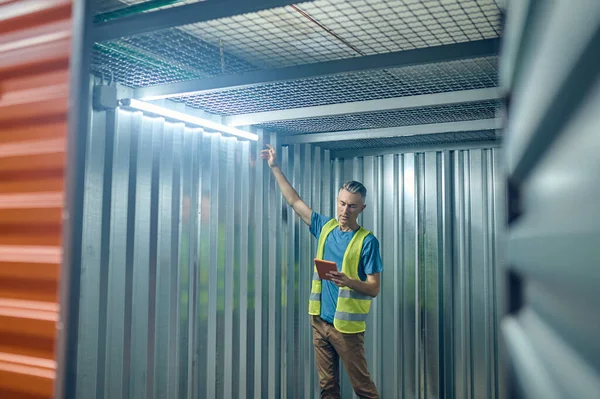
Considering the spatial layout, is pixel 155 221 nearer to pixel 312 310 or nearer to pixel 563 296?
pixel 312 310

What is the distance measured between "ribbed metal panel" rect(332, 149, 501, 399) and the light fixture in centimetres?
197

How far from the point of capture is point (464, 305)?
5512mm

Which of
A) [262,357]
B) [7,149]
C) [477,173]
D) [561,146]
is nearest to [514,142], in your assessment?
[561,146]

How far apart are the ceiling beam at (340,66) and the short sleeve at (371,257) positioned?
204 centimetres

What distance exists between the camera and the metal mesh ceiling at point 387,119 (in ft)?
14.2

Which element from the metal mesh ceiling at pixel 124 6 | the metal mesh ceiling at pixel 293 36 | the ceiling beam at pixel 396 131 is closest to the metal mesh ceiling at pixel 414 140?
the ceiling beam at pixel 396 131

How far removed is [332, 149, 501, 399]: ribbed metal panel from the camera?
546cm

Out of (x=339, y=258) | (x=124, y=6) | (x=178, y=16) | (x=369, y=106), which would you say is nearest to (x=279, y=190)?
(x=339, y=258)

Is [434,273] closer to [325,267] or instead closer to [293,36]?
[325,267]

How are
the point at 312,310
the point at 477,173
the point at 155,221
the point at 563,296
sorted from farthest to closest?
the point at 477,173
the point at 312,310
the point at 155,221
the point at 563,296

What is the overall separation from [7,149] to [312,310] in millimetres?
3146

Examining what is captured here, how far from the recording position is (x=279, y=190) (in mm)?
5199

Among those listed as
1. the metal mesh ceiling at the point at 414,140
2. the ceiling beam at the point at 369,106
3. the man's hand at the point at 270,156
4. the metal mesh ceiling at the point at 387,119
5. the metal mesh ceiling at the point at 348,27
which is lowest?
the man's hand at the point at 270,156

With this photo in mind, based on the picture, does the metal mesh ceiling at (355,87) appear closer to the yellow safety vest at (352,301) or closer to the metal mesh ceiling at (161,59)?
the metal mesh ceiling at (161,59)
